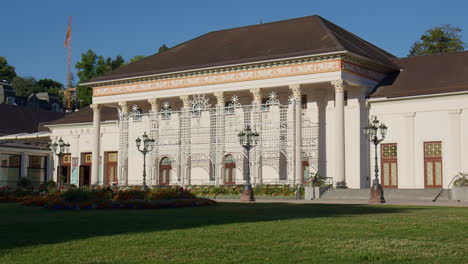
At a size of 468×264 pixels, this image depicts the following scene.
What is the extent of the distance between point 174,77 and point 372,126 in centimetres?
2368

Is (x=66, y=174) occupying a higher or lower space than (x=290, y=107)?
lower

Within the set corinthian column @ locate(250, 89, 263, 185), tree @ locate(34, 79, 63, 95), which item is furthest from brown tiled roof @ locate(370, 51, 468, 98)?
tree @ locate(34, 79, 63, 95)

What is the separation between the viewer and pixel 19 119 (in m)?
84.7

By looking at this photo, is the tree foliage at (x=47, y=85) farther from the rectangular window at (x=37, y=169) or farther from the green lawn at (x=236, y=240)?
the green lawn at (x=236, y=240)

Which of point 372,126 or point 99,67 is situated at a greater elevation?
point 99,67

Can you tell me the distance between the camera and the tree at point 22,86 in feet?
464

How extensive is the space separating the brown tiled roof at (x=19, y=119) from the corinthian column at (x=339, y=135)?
154 feet

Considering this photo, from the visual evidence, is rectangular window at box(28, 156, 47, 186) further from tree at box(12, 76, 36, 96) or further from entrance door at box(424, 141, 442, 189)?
tree at box(12, 76, 36, 96)

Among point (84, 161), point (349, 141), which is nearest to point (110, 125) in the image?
point (84, 161)

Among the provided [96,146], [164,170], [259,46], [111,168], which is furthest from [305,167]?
[111,168]

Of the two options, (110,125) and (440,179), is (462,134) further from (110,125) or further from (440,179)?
(110,125)

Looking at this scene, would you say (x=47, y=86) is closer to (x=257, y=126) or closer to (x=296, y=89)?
(x=257, y=126)

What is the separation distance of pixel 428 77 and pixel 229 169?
58.1 feet

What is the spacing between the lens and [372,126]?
36.8 metres
